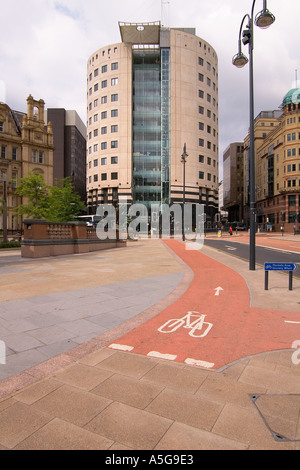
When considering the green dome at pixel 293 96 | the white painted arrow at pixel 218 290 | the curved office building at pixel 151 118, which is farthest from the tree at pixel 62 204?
the green dome at pixel 293 96

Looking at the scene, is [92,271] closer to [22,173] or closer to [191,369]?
[191,369]

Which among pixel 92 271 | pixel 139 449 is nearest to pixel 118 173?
pixel 92 271

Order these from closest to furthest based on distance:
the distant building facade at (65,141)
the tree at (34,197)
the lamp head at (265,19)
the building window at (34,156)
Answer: the lamp head at (265,19) < the tree at (34,197) < the building window at (34,156) < the distant building facade at (65,141)

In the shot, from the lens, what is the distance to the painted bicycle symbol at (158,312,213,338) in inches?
206

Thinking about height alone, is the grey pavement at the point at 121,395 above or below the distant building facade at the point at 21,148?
below

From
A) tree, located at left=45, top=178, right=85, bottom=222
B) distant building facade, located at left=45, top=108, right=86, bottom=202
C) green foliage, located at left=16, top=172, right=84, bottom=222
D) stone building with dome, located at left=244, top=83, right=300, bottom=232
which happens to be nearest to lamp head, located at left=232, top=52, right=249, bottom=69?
green foliage, located at left=16, top=172, right=84, bottom=222

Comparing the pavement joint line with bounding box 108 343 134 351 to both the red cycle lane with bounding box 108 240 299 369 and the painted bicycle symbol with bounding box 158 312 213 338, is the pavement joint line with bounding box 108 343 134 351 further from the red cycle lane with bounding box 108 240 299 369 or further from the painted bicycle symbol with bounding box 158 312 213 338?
the painted bicycle symbol with bounding box 158 312 213 338

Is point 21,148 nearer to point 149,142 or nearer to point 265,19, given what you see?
point 149,142

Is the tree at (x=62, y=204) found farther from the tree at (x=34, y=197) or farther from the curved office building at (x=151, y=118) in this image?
the curved office building at (x=151, y=118)

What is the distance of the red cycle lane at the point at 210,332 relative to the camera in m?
4.36

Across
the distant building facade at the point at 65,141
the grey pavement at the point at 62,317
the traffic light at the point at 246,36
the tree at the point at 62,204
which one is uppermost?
the distant building facade at the point at 65,141

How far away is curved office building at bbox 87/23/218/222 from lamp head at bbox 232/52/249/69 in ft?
158

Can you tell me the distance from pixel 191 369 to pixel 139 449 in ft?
5.07
